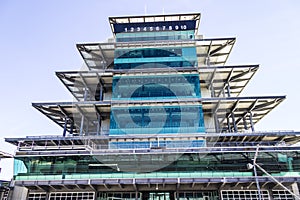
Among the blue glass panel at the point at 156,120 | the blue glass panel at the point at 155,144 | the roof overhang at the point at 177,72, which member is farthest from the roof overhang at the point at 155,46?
the blue glass panel at the point at 155,144

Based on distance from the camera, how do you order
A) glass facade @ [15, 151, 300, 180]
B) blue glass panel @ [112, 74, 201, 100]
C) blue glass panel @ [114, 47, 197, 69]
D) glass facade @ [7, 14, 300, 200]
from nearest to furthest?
glass facade @ [15, 151, 300, 180] < glass facade @ [7, 14, 300, 200] < blue glass panel @ [112, 74, 201, 100] < blue glass panel @ [114, 47, 197, 69]

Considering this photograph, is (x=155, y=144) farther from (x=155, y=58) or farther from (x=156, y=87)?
(x=155, y=58)

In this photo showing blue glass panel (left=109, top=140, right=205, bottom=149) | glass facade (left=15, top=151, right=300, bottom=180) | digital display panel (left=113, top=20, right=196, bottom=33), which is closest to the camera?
glass facade (left=15, top=151, right=300, bottom=180)

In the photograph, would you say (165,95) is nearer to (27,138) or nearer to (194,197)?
(194,197)

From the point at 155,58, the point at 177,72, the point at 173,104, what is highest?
the point at 155,58

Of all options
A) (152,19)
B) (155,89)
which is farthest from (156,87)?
(152,19)

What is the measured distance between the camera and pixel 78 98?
51.4 metres

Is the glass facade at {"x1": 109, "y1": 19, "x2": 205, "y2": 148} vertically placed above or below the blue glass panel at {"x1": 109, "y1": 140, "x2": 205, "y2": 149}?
above

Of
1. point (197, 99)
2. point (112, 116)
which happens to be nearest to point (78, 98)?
point (112, 116)

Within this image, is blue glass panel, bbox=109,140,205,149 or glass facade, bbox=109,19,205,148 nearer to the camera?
blue glass panel, bbox=109,140,205,149

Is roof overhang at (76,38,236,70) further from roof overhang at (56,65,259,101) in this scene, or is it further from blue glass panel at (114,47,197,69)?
roof overhang at (56,65,259,101)

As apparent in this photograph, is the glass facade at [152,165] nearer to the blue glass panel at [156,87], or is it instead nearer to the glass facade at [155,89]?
the glass facade at [155,89]

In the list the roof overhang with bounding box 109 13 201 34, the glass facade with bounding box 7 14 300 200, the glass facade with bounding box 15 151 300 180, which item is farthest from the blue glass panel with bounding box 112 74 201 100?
the glass facade with bounding box 15 151 300 180

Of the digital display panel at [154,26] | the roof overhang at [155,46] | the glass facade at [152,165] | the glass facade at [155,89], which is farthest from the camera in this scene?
the digital display panel at [154,26]
